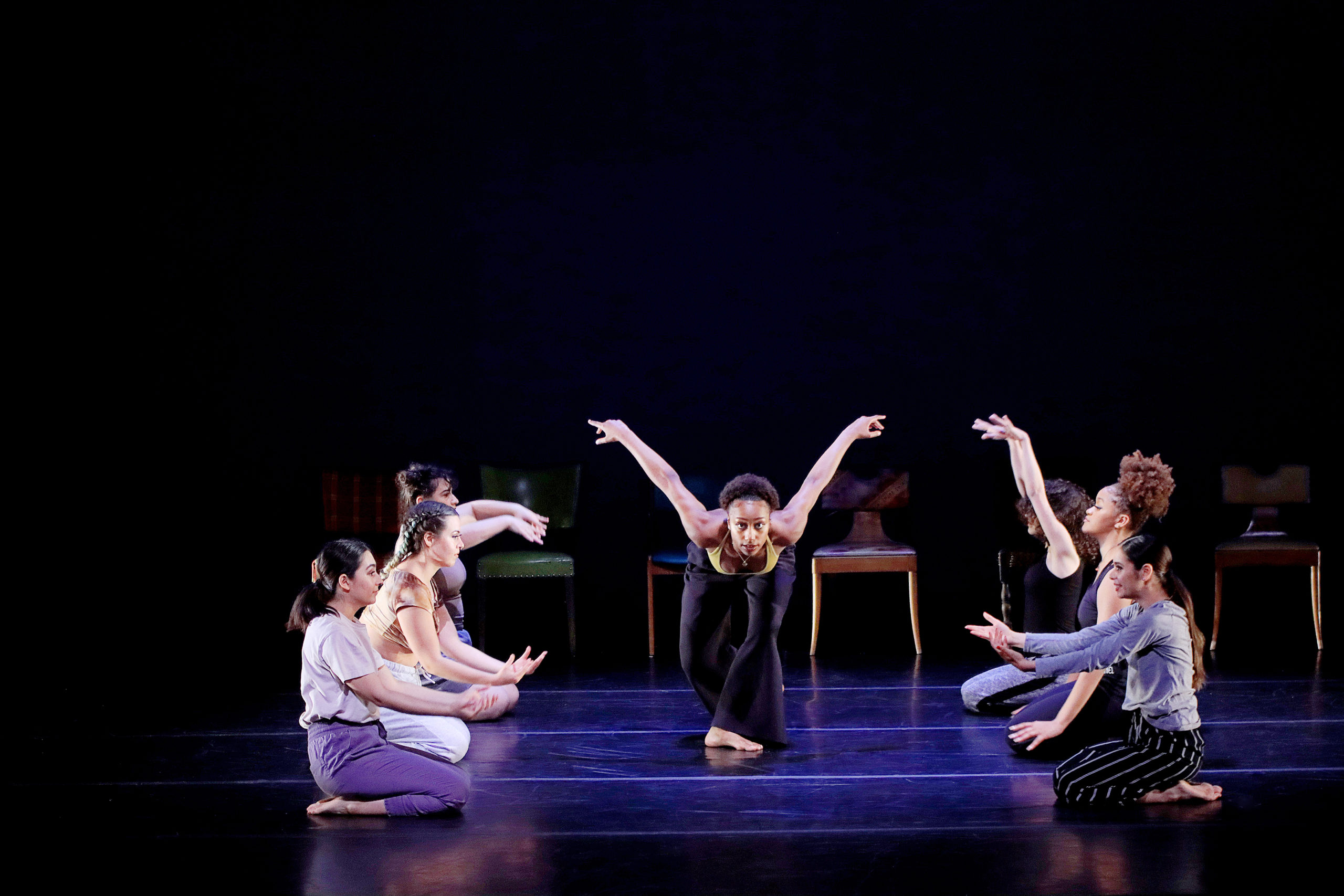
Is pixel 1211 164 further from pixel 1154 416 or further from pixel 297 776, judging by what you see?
pixel 297 776

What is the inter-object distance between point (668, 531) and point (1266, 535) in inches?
111

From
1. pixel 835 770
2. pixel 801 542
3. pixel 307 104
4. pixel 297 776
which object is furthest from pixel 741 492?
pixel 307 104

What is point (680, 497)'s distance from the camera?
3.67m

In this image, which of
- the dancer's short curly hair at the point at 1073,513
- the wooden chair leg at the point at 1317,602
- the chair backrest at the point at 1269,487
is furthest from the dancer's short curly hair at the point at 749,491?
the chair backrest at the point at 1269,487

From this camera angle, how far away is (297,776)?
11.3ft

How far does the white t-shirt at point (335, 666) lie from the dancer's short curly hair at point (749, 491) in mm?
1175

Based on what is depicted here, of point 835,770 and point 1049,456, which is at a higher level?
point 1049,456

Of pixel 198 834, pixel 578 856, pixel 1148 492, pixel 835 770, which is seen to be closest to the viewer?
pixel 578 856

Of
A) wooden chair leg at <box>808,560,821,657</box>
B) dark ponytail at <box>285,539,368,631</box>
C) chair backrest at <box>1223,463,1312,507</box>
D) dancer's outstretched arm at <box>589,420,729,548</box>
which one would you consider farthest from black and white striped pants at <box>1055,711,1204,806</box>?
chair backrest at <box>1223,463,1312,507</box>

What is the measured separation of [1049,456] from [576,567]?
2.48 meters

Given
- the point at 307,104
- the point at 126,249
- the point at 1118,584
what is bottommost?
the point at 1118,584

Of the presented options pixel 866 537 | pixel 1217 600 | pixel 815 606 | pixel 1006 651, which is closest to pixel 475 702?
pixel 1006 651

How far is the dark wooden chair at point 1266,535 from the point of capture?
5418 millimetres

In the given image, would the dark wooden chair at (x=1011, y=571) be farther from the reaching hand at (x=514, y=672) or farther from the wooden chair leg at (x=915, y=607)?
the reaching hand at (x=514, y=672)
